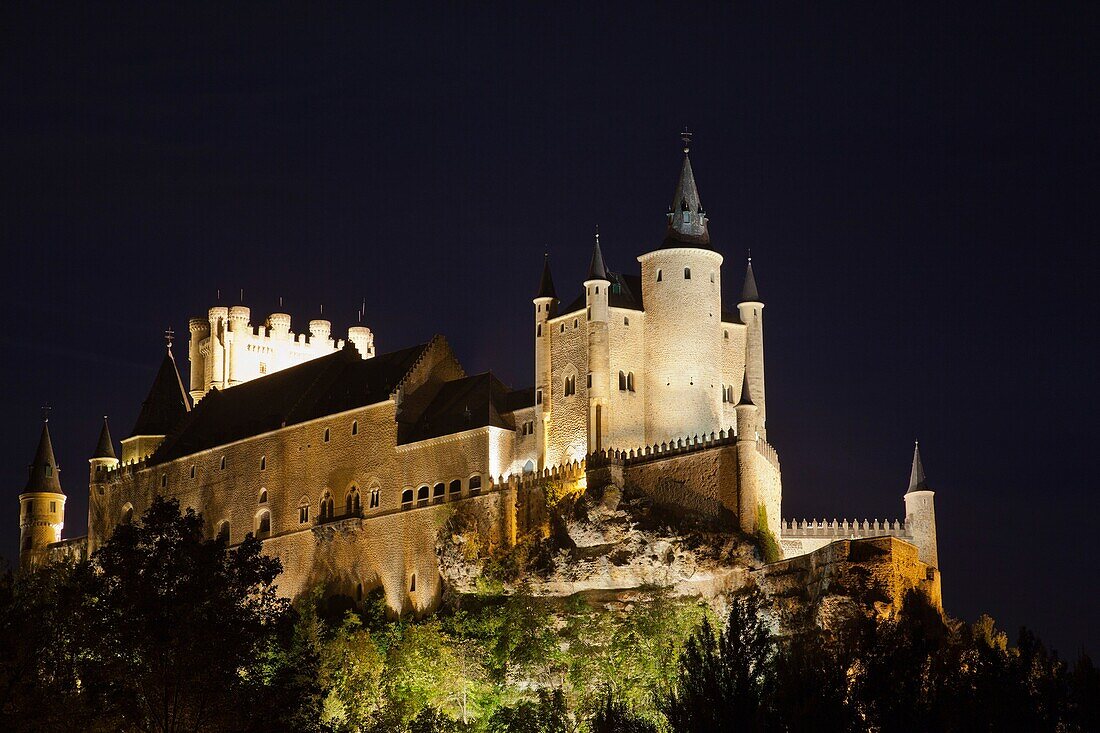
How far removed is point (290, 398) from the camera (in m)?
105

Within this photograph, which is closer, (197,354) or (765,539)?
(765,539)

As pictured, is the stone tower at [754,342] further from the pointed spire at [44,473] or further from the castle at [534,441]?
the pointed spire at [44,473]

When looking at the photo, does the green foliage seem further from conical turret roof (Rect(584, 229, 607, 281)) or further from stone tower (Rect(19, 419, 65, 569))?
stone tower (Rect(19, 419, 65, 569))

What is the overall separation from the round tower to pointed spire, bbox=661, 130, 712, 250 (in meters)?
39.8

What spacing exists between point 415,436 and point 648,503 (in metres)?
14.8

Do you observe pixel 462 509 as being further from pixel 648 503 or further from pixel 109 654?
pixel 109 654

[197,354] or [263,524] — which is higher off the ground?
[197,354]

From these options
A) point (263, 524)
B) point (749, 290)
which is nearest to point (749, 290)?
point (749, 290)

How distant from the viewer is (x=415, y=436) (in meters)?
94.7

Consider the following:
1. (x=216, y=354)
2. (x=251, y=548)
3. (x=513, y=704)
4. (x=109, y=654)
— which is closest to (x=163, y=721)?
(x=109, y=654)

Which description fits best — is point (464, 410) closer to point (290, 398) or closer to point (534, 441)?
point (534, 441)

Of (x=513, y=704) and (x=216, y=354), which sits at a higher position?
(x=216, y=354)

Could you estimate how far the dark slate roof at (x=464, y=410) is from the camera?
92062 millimetres

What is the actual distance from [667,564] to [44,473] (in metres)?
55.7
